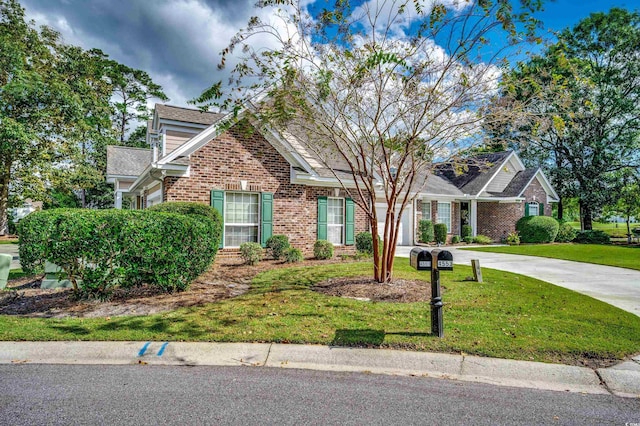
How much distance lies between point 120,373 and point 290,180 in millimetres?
10114

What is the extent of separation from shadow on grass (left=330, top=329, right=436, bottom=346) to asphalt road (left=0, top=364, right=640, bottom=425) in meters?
0.67

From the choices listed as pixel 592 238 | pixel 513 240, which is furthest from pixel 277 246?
pixel 592 238

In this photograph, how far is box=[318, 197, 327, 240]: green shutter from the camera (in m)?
14.3

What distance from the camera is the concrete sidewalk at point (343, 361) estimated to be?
3.88m

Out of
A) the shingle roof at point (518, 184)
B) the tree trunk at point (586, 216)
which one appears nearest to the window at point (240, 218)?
the shingle roof at point (518, 184)

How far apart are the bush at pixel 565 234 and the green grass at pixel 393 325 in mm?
20082

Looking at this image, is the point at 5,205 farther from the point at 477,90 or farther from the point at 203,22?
the point at 477,90

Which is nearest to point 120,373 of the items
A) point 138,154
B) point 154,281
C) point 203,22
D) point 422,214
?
point 154,281

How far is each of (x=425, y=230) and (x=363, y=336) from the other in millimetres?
16402

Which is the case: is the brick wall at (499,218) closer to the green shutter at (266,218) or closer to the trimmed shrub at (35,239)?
the green shutter at (266,218)

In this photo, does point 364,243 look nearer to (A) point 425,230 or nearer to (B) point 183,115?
(A) point 425,230

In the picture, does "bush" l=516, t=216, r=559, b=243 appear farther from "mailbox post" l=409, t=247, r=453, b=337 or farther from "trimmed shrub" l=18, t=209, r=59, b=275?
"trimmed shrub" l=18, t=209, r=59, b=275

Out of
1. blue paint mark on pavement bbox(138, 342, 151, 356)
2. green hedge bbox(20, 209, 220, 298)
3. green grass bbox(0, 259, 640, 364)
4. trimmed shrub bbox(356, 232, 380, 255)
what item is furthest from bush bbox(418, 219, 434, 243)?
blue paint mark on pavement bbox(138, 342, 151, 356)

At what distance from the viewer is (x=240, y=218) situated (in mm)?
12750
